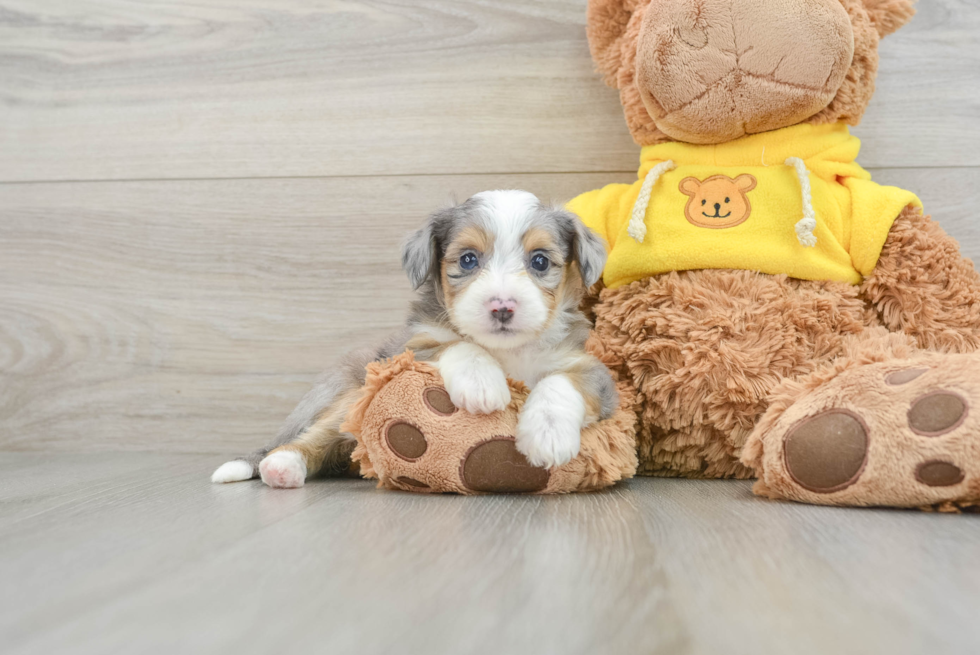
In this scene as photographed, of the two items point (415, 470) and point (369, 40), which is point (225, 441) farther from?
point (369, 40)

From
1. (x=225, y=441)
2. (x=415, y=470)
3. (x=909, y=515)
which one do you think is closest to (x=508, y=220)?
(x=415, y=470)

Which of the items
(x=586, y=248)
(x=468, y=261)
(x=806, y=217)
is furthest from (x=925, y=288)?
(x=468, y=261)

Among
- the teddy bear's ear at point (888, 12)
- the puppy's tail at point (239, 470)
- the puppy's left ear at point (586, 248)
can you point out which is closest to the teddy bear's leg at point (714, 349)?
the puppy's left ear at point (586, 248)

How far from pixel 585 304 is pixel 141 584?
3.83 feet

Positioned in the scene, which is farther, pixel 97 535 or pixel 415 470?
pixel 415 470

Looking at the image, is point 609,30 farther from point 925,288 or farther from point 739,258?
point 925,288

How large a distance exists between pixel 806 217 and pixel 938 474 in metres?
0.60

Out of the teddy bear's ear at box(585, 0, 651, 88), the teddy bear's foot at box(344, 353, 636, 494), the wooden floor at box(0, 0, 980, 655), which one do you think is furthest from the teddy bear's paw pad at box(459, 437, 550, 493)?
the teddy bear's ear at box(585, 0, 651, 88)

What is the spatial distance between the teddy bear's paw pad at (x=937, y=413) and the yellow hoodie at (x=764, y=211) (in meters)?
0.47

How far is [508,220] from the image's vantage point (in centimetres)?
147

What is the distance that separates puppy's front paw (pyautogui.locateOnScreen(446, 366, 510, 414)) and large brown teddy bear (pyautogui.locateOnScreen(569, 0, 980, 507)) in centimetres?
34

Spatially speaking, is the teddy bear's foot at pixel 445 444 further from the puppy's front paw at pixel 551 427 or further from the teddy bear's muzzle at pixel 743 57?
the teddy bear's muzzle at pixel 743 57

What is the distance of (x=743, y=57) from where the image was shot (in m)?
1.42

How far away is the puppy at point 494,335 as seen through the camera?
4.19 ft
